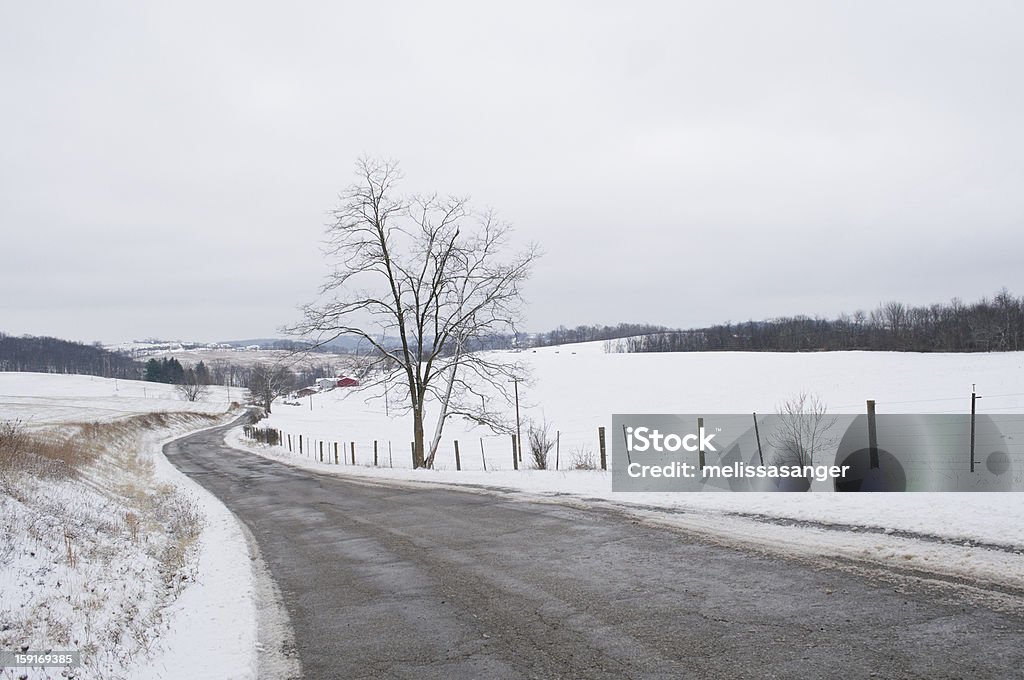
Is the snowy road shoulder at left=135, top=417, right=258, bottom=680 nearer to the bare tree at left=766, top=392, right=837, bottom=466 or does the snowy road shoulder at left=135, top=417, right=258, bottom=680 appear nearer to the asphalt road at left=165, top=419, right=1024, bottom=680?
the asphalt road at left=165, top=419, right=1024, bottom=680

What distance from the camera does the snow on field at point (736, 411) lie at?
7570mm

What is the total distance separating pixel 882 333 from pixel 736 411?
3208 inches

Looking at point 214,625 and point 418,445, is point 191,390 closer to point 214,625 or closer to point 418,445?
point 418,445

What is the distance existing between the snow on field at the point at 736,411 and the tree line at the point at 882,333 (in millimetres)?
35766

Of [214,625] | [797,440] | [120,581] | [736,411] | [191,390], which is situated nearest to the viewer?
[214,625]

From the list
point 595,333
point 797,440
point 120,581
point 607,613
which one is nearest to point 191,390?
point 595,333

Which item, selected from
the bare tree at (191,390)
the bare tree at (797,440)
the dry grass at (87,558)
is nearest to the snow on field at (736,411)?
the bare tree at (797,440)

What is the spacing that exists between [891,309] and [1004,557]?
146 meters

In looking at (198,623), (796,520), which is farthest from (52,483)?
(796,520)

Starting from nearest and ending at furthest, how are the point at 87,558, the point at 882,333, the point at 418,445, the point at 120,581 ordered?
the point at 120,581
the point at 87,558
the point at 418,445
the point at 882,333

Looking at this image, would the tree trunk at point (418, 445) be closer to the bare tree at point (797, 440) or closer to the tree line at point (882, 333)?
the bare tree at point (797, 440)

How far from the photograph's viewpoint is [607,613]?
5.64 meters

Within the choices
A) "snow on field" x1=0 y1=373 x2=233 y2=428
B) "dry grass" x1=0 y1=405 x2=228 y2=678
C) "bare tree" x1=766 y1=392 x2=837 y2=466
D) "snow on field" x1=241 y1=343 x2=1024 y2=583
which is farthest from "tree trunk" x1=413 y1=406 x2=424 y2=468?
"snow on field" x1=0 y1=373 x2=233 y2=428

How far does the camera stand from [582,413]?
5659 centimetres
